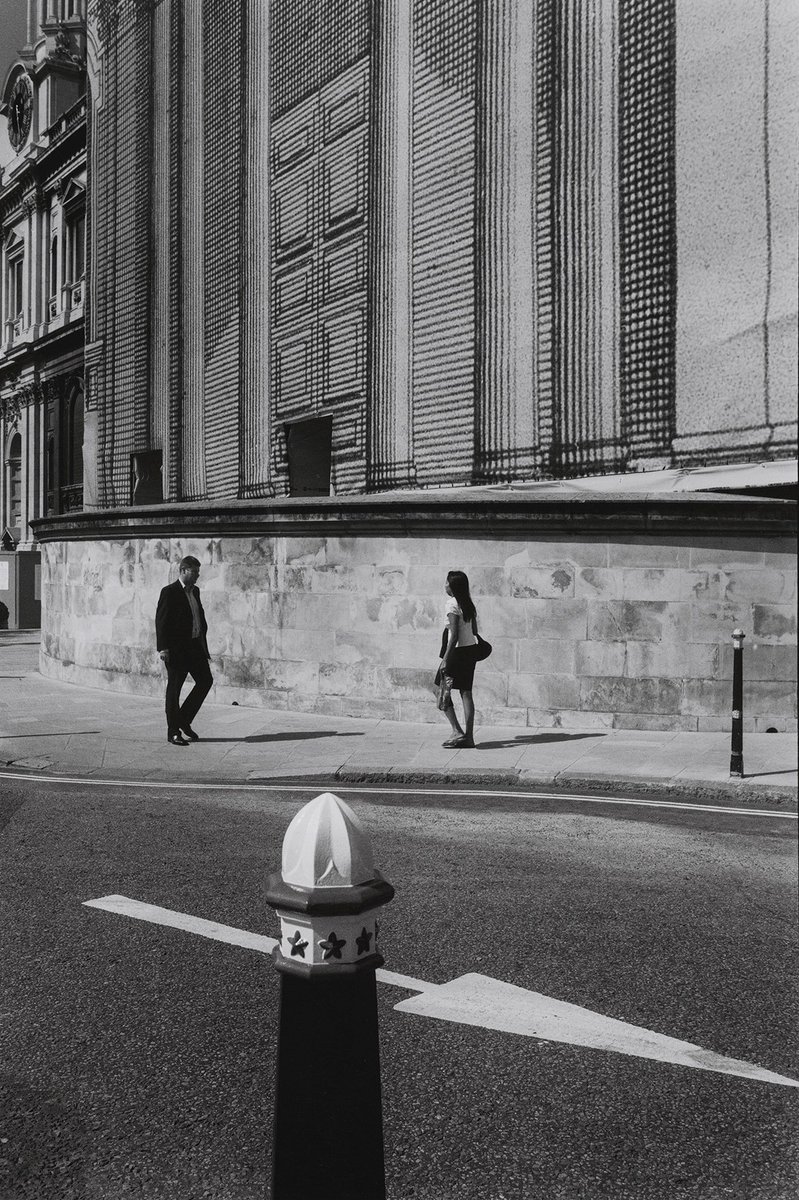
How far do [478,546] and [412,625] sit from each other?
1.25 m

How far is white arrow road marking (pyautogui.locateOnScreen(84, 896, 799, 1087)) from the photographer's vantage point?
3.41 metres

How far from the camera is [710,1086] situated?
3.24m

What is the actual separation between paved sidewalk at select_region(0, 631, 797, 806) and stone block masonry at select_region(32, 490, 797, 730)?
410mm

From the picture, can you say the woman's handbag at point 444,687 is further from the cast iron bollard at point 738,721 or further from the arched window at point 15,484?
the arched window at point 15,484

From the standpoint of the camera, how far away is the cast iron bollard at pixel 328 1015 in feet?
5.96

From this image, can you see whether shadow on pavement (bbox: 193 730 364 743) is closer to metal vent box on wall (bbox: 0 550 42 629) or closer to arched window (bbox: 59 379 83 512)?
arched window (bbox: 59 379 83 512)

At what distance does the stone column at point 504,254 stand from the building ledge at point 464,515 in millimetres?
713

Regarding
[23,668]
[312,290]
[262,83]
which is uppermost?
[312,290]

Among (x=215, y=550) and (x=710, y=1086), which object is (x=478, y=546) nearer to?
(x=215, y=550)

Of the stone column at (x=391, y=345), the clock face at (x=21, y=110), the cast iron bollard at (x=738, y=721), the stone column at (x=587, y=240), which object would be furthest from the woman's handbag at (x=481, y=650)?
the clock face at (x=21, y=110)

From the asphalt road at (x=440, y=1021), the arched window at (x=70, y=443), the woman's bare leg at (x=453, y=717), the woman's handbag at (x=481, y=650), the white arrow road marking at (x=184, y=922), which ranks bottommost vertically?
the asphalt road at (x=440, y=1021)

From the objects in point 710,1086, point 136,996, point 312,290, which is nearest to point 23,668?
point 312,290

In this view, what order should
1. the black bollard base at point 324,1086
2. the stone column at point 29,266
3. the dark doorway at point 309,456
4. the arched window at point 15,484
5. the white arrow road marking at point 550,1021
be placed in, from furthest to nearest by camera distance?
the dark doorway at point 309,456 < the arched window at point 15,484 < the stone column at point 29,266 < the white arrow road marking at point 550,1021 < the black bollard base at point 324,1086

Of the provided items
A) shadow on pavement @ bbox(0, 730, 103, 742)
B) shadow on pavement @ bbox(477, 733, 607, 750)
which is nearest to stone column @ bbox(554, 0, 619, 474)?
shadow on pavement @ bbox(477, 733, 607, 750)
